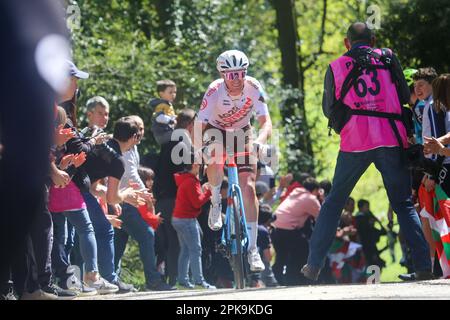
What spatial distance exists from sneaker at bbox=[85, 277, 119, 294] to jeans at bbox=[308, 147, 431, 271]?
1884 millimetres

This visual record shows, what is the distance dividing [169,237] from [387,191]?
401cm

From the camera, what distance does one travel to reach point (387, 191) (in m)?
11.0

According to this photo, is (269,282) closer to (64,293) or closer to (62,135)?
(64,293)

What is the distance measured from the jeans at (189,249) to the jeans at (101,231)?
7.23 feet

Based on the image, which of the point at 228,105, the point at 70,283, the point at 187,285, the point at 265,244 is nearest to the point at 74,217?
the point at 70,283

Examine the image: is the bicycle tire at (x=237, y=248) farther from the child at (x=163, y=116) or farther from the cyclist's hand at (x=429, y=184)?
the child at (x=163, y=116)

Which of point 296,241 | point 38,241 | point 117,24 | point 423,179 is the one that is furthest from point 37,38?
point 117,24

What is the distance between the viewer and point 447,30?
19.2m

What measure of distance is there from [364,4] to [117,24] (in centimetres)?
809

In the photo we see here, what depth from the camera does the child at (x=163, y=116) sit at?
14.3 meters

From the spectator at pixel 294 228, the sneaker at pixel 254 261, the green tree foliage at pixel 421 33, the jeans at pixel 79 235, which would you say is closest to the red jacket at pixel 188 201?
the sneaker at pixel 254 261

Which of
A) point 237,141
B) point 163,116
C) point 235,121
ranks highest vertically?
point 163,116

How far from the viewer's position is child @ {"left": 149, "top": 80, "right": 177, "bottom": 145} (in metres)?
14.3
